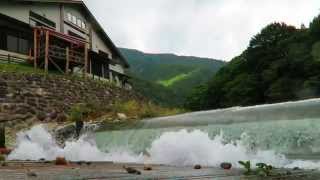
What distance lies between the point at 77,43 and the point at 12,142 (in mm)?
A: 13500

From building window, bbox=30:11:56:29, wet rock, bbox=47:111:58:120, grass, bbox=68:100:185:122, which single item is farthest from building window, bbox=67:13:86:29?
wet rock, bbox=47:111:58:120

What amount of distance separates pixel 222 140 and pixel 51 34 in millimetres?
21154

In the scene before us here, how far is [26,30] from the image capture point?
3403cm

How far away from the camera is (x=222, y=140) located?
43.0 ft

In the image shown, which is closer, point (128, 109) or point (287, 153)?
point (287, 153)

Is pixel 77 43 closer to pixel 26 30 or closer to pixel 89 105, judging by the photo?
pixel 26 30

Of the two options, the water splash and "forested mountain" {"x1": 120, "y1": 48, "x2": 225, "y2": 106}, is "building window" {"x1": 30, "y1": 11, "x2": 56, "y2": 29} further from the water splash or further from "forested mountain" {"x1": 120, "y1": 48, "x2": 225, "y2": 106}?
"forested mountain" {"x1": 120, "y1": 48, "x2": 225, "y2": 106}

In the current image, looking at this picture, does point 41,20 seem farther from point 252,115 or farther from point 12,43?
point 252,115

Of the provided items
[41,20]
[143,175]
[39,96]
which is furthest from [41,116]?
[143,175]

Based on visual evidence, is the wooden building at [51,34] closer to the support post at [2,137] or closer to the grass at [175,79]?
the support post at [2,137]

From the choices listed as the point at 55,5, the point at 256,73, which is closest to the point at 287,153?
the point at 55,5

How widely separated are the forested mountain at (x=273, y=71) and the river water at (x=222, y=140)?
2805cm

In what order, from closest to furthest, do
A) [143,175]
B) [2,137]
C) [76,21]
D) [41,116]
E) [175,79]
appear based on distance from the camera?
[143,175] → [2,137] → [41,116] → [76,21] → [175,79]

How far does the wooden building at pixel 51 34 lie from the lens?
32031mm
